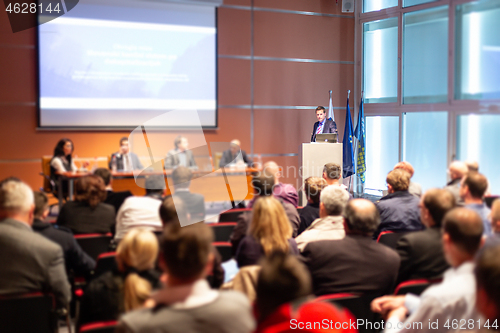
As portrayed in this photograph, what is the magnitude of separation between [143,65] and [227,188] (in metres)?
2.47

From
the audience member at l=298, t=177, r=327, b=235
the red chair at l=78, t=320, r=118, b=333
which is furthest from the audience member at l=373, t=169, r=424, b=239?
the red chair at l=78, t=320, r=118, b=333

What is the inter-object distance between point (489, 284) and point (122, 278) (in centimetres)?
138

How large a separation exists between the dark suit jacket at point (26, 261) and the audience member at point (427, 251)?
1.78m

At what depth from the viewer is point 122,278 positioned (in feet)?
6.09

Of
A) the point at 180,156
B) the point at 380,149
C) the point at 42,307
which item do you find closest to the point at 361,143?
the point at 380,149

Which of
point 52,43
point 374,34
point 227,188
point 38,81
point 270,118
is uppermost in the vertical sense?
point 374,34

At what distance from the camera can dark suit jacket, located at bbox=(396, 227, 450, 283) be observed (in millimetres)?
2275

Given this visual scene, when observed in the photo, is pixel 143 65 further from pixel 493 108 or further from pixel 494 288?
pixel 494 288

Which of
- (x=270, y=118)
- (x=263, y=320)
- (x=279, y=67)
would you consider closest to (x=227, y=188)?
(x=270, y=118)

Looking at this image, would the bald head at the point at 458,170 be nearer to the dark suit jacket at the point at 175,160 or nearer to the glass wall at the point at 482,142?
the glass wall at the point at 482,142

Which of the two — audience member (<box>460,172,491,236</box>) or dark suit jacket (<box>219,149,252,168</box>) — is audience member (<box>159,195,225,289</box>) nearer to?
audience member (<box>460,172,491,236</box>)

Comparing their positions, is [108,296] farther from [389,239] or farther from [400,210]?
[400,210]

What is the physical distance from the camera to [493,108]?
6125mm

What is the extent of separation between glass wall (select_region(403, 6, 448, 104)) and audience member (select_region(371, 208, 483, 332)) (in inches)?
229
